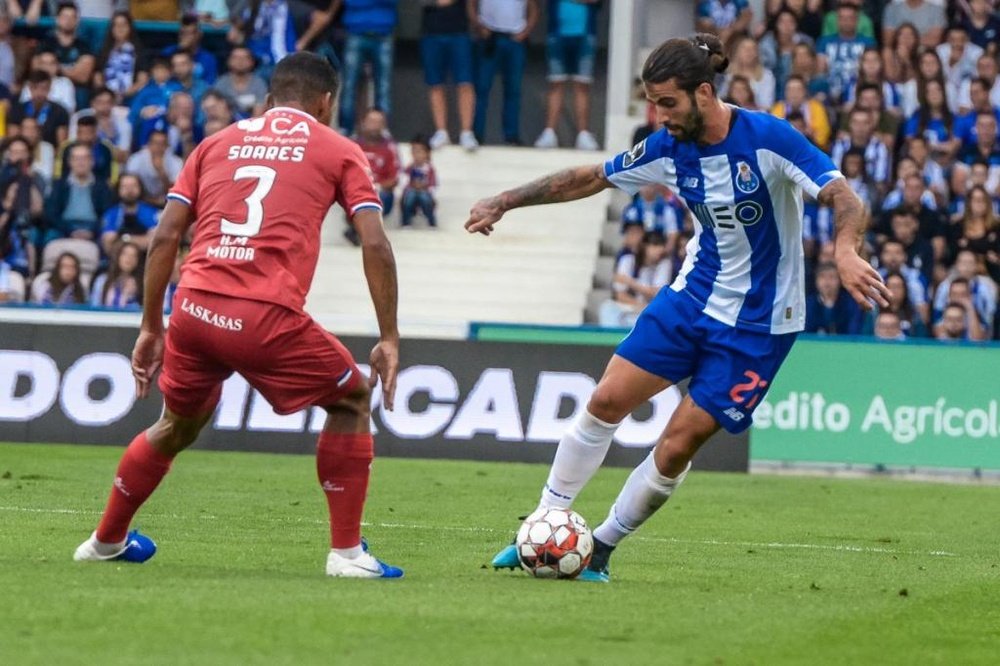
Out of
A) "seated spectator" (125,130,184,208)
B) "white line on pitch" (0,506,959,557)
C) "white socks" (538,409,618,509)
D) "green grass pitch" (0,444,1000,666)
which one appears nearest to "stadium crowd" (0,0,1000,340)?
"seated spectator" (125,130,184,208)

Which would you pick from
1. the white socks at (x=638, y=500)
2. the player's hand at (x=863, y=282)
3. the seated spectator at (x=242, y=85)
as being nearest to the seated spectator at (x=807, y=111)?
the seated spectator at (x=242, y=85)

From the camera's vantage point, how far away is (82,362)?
681 inches

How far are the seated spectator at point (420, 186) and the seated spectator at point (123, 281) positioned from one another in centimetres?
361

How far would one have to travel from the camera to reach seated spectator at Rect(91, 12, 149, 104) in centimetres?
2258

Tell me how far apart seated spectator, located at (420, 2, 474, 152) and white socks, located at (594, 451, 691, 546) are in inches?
577

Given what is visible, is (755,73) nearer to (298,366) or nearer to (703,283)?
(703,283)

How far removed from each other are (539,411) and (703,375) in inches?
347

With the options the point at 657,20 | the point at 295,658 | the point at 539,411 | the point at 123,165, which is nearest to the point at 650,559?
the point at 295,658

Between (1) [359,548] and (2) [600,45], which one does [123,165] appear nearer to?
(2) [600,45]

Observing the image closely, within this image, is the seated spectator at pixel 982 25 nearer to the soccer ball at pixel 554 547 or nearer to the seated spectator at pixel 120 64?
the seated spectator at pixel 120 64

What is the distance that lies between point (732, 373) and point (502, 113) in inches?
647

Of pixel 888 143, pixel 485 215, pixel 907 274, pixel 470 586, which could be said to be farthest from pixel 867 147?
pixel 470 586

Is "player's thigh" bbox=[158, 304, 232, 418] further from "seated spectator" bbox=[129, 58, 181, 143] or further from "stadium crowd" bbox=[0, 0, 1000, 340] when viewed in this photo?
"seated spectator" bbox=[129, 58, 181, 143]

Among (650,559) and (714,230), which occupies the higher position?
(714,230)
